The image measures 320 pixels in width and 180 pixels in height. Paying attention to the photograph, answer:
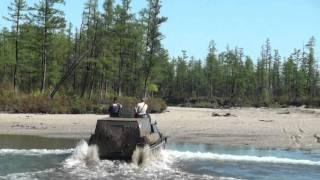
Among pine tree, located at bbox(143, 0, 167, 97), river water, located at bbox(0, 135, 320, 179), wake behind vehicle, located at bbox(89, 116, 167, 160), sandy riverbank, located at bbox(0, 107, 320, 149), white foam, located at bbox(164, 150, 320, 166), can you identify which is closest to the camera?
river water, located at bbox(0, 135, 320, 179)

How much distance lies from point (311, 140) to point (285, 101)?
5974 cm

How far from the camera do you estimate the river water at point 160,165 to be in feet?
58.0

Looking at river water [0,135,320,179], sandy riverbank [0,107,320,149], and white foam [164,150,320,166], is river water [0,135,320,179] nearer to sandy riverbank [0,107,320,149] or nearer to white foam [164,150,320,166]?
white foam [164,150,320,166]

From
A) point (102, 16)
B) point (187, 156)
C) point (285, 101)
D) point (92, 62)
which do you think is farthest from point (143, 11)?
point (187, 156)

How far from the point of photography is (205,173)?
1894 cm

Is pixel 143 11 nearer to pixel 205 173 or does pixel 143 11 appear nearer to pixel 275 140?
pixel 275 140

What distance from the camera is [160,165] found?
2014 centimetres

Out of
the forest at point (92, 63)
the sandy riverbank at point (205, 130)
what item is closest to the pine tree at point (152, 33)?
the forest at point (92, 63)

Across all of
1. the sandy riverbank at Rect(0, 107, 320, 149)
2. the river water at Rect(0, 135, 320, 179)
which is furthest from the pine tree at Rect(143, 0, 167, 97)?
the river water at Rect(0, 135, 320, 179)

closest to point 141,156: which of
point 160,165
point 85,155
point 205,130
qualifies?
point 160,165

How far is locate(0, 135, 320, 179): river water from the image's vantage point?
58.0 ft

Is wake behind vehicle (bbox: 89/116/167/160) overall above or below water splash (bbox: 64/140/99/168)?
above

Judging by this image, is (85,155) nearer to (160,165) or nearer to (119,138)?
(119,138)

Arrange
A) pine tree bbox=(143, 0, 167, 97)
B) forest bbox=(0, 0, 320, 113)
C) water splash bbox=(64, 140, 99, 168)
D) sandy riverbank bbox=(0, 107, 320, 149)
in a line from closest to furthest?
water splash bbox=(64, 140, 99, 168), sandy riverbank bbox=(0, 107, 320, 149), forest bbox=(0, 0, 320, 113), pine tree bbox=(143, 0, 167, 97)
